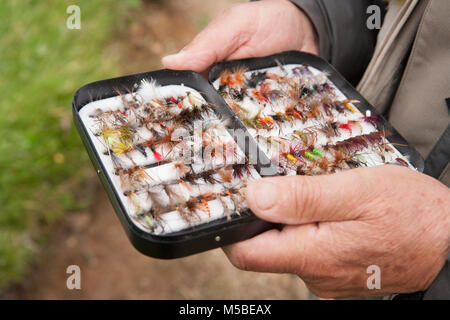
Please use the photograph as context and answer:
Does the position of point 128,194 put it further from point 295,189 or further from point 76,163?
point 76,163

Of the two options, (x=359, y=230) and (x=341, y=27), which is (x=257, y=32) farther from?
(x=359, y=230)

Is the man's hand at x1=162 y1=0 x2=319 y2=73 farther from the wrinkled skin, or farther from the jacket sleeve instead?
the wrinkled skin

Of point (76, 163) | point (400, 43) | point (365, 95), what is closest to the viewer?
point (400, 43)

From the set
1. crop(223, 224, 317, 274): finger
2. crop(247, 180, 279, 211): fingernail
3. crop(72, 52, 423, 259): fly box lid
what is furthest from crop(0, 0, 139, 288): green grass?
crop(247, 180, 279, 211): fingernail

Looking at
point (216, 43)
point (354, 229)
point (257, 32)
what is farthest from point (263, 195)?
point (257, 32)

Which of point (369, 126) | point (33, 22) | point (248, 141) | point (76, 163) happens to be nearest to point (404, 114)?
point (369, 126)

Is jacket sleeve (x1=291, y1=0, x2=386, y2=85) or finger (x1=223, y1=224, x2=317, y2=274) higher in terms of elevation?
jacket sleeve (x1=291, y1=0, x2=386, y2=85)
